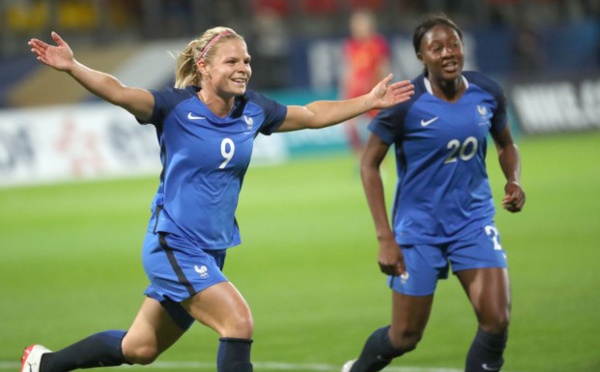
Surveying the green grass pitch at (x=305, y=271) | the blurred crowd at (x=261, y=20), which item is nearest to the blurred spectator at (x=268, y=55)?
the blurred crowd at (x=261, y=20)

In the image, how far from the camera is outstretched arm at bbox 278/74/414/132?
6.52m

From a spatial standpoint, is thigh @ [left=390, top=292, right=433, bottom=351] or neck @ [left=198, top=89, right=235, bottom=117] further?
thigh @ [left=390, top=292, right=433, bottom=351]

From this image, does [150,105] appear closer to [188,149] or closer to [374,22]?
[188,149]

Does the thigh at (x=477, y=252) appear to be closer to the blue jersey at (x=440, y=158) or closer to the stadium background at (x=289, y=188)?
the blue jersey at (x=440, y=158)

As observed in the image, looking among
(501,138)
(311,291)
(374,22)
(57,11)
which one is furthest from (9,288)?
(374,22)

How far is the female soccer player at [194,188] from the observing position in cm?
590

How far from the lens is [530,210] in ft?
49.9

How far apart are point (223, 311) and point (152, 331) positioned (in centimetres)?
55

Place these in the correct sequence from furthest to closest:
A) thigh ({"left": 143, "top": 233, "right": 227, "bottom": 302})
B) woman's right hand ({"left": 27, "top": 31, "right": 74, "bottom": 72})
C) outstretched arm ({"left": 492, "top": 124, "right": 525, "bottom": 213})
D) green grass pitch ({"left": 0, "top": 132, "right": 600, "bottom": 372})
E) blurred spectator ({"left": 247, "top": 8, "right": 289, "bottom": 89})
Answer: blurred spectator ({"left": 247, "top": 8, "right": 289, "bottom": 89}) → green grass pitch ({"left": 0, "top": 132, "right": 600, "bottom": 372}) → outstretched arm ({"left": 492, "top": 124, "right": 525, "bottom": 213}) → thigh ({"left": 143, "top": 233, "right": 227, "bottom": 302}) → woman's right hand ({"left": 27, "top": 31, "right": 74, "bottom": 72})

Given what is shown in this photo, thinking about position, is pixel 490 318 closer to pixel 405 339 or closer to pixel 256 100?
pixel 405 339

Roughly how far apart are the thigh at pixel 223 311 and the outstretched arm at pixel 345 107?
109 centimetres

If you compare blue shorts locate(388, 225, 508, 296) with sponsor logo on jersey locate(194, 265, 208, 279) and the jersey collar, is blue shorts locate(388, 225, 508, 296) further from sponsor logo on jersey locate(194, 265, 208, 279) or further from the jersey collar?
sponsor logo on jersey locate(194, 265, 208, 279)

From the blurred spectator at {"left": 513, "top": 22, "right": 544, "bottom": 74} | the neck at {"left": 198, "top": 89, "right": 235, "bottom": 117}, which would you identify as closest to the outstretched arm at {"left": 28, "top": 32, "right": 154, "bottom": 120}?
the neck at {"left": 198, "top": 89, "right": 235, "bottom": 117}

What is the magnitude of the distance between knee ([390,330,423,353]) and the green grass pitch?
118 cm
